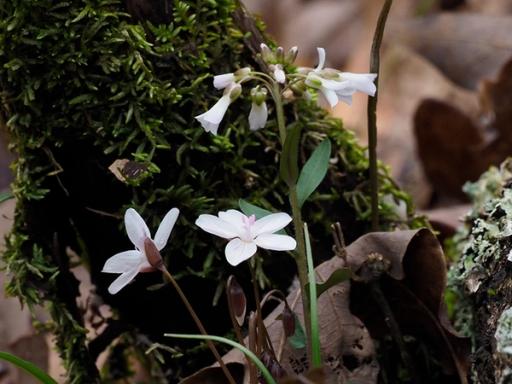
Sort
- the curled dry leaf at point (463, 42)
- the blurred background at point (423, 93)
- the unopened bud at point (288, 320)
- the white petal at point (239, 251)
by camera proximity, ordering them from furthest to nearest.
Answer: the curled dry leaf at point (463, 42) < the blurred background at point (423, 93) < the unopened bud at point (288, 320) < the white petal at point (239, 251)

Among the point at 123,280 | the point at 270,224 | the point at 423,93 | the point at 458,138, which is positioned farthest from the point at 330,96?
the point at 423,93

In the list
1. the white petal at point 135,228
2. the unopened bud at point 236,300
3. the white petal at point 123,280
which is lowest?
the unopened bud at point 236,300

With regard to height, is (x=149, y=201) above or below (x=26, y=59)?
below

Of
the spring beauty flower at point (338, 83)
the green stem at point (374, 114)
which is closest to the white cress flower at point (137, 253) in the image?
the spring beauty flower at point (338, 83)

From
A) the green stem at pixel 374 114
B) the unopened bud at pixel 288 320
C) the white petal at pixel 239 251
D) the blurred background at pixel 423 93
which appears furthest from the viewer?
the blurred background at pixel 423 93

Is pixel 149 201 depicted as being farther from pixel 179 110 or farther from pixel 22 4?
pixel 22 4

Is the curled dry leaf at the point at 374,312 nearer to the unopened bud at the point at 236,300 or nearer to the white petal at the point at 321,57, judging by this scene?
the unopened bud at the point at 236,300

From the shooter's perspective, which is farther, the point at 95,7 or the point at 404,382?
the point at 404,382

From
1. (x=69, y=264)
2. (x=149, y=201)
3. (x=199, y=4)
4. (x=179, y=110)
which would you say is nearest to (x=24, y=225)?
(x=69, y=264)
